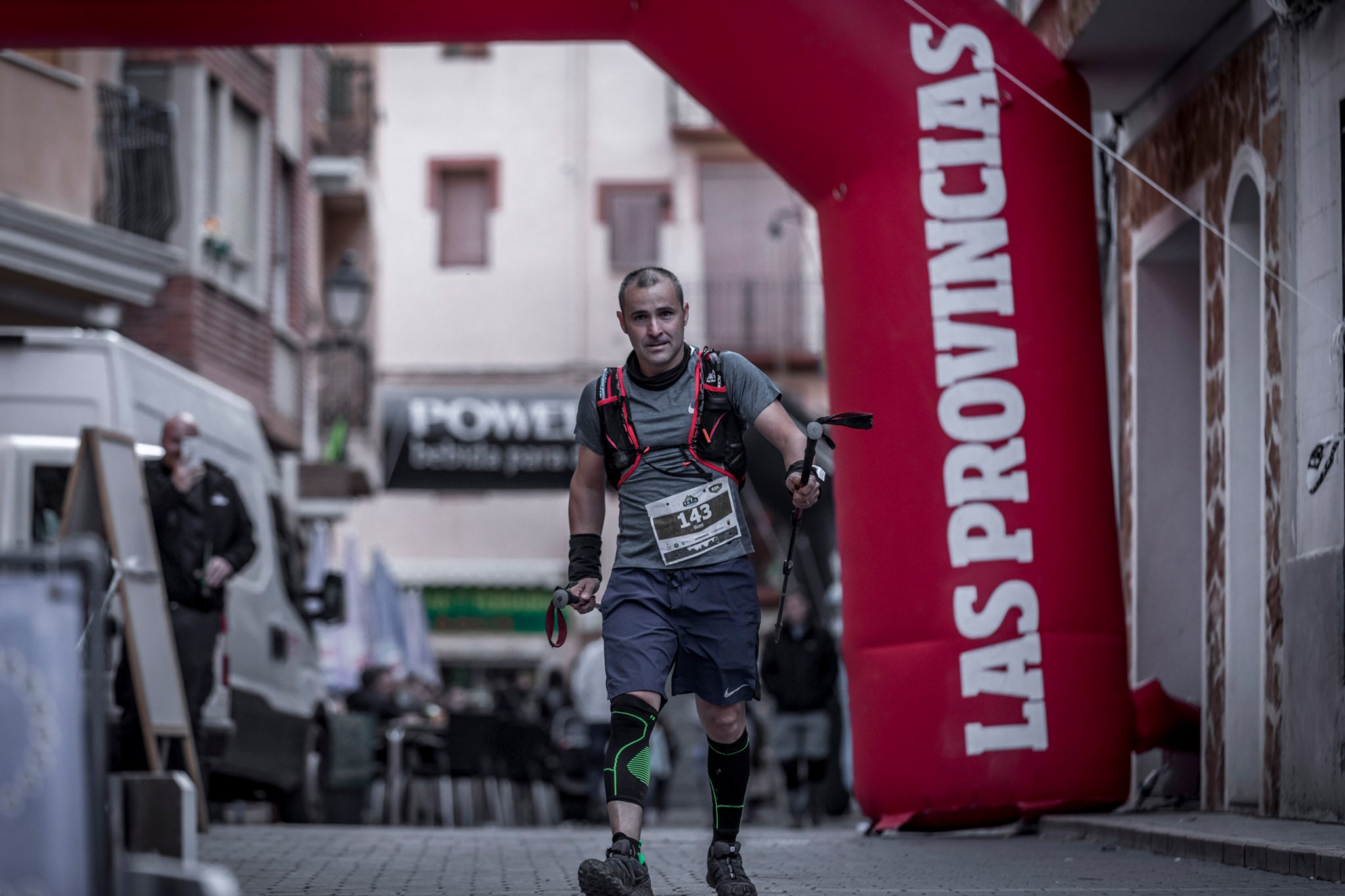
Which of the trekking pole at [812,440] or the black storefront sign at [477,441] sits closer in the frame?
the trekking pole at [812,440]

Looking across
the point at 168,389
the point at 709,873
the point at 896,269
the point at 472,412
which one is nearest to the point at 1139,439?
the point at 896,269

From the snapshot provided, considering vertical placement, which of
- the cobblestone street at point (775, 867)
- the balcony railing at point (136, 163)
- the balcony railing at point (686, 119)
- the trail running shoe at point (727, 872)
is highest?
the balcony railing at point (686, 119)

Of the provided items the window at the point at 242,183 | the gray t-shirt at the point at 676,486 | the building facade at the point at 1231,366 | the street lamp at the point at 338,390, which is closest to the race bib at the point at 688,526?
the gray t-shirt at the point at 676,486

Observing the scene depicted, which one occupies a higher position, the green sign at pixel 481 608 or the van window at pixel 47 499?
the van window at pixel 47 499

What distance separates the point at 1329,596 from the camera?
8438 millimetres

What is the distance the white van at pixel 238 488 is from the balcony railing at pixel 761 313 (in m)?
20.7

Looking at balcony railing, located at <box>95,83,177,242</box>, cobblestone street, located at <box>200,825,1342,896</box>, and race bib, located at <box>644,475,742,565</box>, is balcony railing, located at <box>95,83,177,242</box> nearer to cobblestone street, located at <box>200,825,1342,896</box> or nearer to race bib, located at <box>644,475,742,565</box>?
cobblestone street, located at <box>200,825,1342,896</box>

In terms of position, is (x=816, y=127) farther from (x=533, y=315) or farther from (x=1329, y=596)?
(x=533, y=315)

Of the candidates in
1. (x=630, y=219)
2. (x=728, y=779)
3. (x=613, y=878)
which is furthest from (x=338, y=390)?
(x=613, y=878)

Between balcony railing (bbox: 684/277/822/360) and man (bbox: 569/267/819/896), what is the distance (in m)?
29.1

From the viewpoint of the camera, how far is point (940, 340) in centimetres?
962

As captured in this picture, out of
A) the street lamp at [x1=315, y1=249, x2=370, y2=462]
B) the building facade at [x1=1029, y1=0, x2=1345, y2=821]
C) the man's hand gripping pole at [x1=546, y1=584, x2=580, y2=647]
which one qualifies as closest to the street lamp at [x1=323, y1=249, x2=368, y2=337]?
the street lamp at [x1=315, y1=249, x2=370, y2=462]

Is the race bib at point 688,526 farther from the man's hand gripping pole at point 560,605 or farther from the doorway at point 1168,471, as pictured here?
the doorway at point 1168,471

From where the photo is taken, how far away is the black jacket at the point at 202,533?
1109 cm
